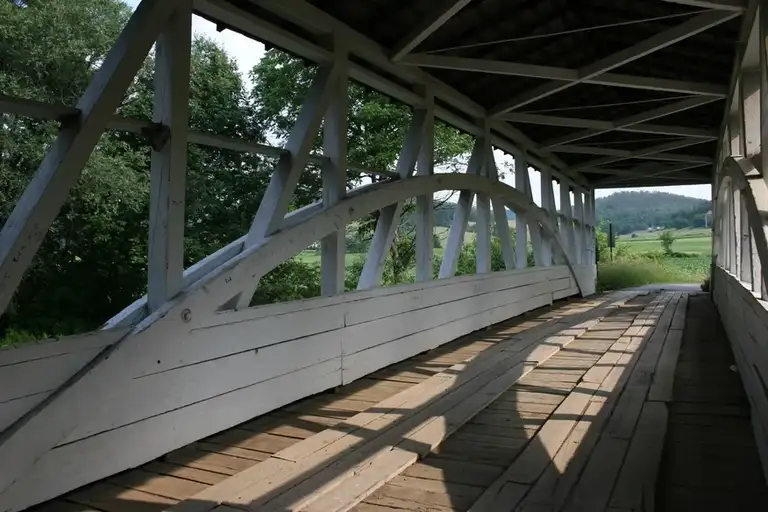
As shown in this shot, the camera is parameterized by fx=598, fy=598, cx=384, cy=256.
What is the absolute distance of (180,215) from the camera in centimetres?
278

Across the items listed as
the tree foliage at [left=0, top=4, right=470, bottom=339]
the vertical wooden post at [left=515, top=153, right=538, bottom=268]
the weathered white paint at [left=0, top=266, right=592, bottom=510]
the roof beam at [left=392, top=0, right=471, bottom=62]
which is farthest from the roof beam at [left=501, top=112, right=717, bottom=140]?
the weathered white paint at [left=0, top=266, right=592, bottom=510]

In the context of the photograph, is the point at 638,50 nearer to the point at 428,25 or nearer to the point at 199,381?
the point at 428,25

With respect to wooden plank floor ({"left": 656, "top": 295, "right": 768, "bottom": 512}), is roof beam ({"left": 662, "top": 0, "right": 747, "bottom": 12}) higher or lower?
higher

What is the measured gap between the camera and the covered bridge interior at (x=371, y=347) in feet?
7.30

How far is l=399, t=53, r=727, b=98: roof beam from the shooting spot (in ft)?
15.9

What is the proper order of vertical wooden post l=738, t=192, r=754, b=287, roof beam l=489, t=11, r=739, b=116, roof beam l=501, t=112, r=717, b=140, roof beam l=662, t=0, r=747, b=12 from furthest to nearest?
roof beam l=501, t=112, r=717, b=140, vertical wooden post l=738, t=192, r=754, b=287, roof beam l=489, t=11, r=739, b=116, roof beam l=662, t=0, r=747, b=12

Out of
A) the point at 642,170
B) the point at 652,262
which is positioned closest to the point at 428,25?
the point at 642,170

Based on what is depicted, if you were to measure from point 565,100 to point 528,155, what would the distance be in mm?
1961

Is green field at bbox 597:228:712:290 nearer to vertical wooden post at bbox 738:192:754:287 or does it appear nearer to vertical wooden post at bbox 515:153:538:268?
vertical wooden post at bbox 515:153:538:268

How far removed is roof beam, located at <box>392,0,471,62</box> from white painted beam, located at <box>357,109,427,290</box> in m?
0.86

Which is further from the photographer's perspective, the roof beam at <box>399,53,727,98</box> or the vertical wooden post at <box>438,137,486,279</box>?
the vertical wooden post at <box>438,137,486,279</box>

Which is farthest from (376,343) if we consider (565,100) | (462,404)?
(565,100)

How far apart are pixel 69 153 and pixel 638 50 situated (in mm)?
4459

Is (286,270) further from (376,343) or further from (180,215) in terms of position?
(180,215)
